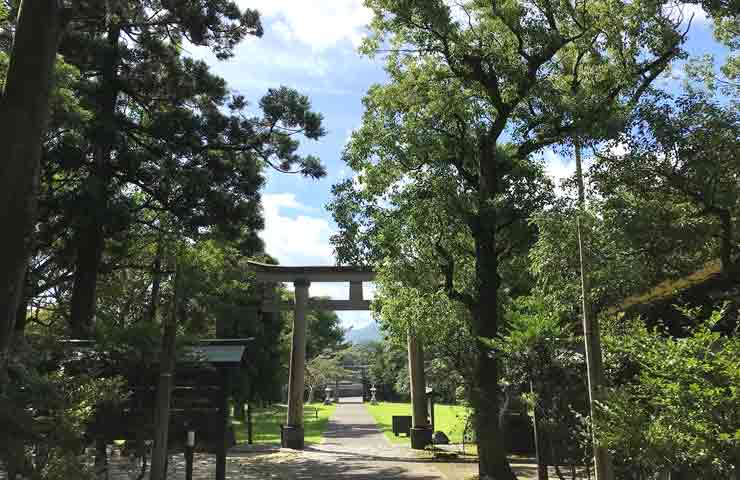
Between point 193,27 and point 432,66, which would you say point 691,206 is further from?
point 193,27

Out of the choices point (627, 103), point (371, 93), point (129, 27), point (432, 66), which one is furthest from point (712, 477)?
point (129, 27)

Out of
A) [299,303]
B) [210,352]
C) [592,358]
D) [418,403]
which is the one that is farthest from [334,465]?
[592,358]

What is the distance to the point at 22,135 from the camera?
6.14 metres

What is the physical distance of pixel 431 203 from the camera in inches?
435

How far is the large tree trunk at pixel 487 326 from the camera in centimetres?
1074

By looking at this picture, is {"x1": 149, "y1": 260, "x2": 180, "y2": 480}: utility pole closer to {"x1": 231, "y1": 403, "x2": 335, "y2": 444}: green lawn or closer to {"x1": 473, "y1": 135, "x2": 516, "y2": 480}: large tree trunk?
{"x1": 473, "y1": 135, "x2": 516, "y2": 480}: large tree trunk

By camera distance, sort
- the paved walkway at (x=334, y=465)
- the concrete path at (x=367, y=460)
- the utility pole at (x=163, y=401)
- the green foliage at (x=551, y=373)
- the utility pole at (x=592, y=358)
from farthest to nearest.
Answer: the concrete path at (x=367, y=460)
the paved walkway at (x=334, y=465)
the green foliage at (x=551, y=373)
the utility pole at (x=163, y=401)
the utility pole at (x=592, y=358)

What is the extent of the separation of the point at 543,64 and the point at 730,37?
337 centimetres

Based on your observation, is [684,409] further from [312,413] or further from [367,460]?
[312,413]

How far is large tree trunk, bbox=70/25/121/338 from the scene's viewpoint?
11.8 m

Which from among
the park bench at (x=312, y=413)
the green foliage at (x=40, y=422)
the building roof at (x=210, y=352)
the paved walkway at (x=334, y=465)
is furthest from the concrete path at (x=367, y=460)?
the park bench at (x=312, y=413)

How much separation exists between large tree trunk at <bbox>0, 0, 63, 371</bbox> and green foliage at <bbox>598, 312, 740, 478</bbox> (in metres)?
6.37

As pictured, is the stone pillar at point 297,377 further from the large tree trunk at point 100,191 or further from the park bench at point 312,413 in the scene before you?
the park bench at point 312,413

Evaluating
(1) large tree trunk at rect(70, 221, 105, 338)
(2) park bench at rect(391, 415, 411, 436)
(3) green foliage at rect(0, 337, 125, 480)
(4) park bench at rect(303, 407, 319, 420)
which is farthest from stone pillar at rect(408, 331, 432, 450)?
(4) park bench at rect(303, 407, 319, 420)
